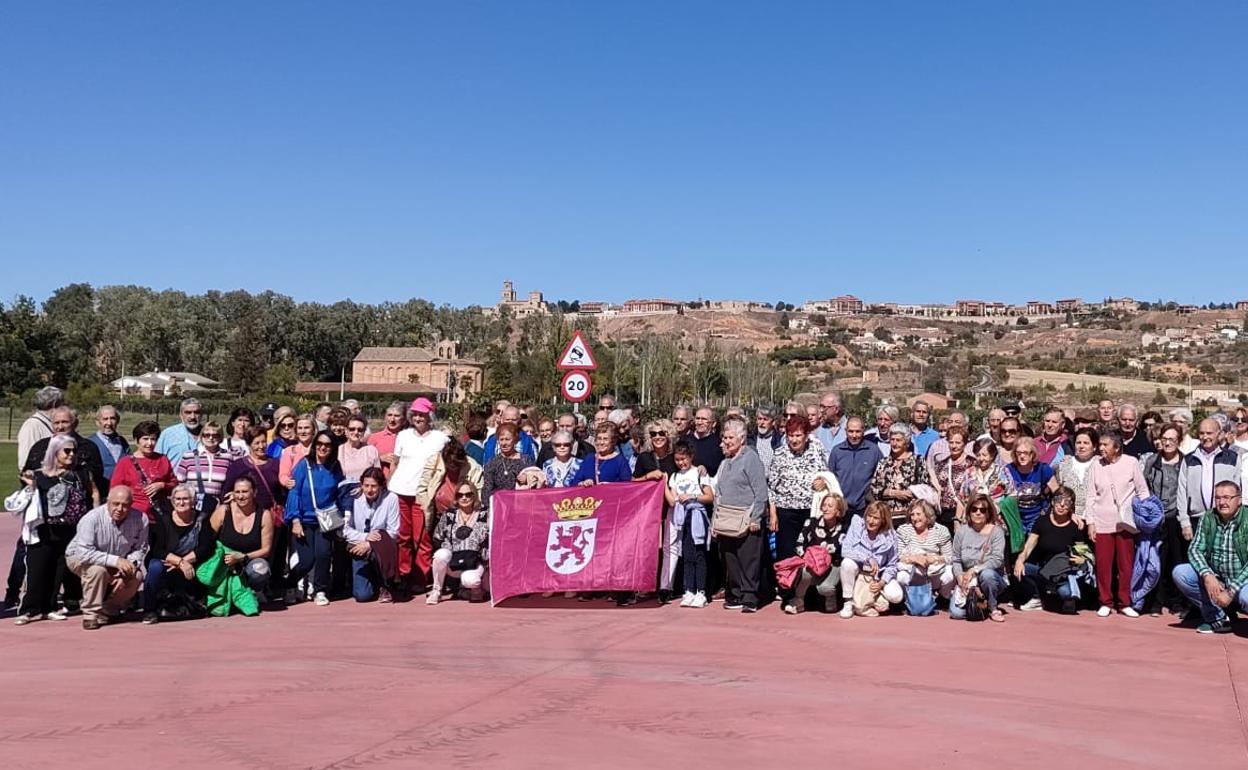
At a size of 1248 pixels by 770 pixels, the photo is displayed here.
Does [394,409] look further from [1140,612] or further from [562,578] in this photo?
[1140,612]

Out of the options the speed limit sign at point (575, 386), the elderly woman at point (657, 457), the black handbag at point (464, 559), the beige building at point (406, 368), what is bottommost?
the black handbag at point (464, 559)

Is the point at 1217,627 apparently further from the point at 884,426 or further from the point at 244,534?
the point at 244,534

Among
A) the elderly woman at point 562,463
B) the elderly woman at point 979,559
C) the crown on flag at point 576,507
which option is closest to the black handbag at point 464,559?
the crown on flag at point 576,507

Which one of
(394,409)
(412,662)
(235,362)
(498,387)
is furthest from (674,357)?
(412,662)

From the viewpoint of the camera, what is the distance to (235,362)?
82375mm

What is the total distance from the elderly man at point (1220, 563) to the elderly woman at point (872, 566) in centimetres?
237

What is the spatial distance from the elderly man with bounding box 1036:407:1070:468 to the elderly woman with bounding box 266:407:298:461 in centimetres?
745

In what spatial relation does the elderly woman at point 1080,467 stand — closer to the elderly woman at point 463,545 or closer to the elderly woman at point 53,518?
the elderly woman at point 463,545

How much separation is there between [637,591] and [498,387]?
32.4m

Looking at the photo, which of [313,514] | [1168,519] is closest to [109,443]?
[313,514]

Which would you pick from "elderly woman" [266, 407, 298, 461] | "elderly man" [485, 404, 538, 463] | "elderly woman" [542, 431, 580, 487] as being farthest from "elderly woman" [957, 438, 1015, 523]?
"elderly woman" [266, 407, 298, 461]

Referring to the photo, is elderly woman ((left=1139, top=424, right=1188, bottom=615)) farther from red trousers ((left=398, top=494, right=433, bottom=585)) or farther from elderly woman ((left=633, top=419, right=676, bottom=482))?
red trousers ((left=398, top=494, right=433, bottom=585))

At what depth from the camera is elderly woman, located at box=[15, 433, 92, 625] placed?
912 cm

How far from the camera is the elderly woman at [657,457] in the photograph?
10633 mm
